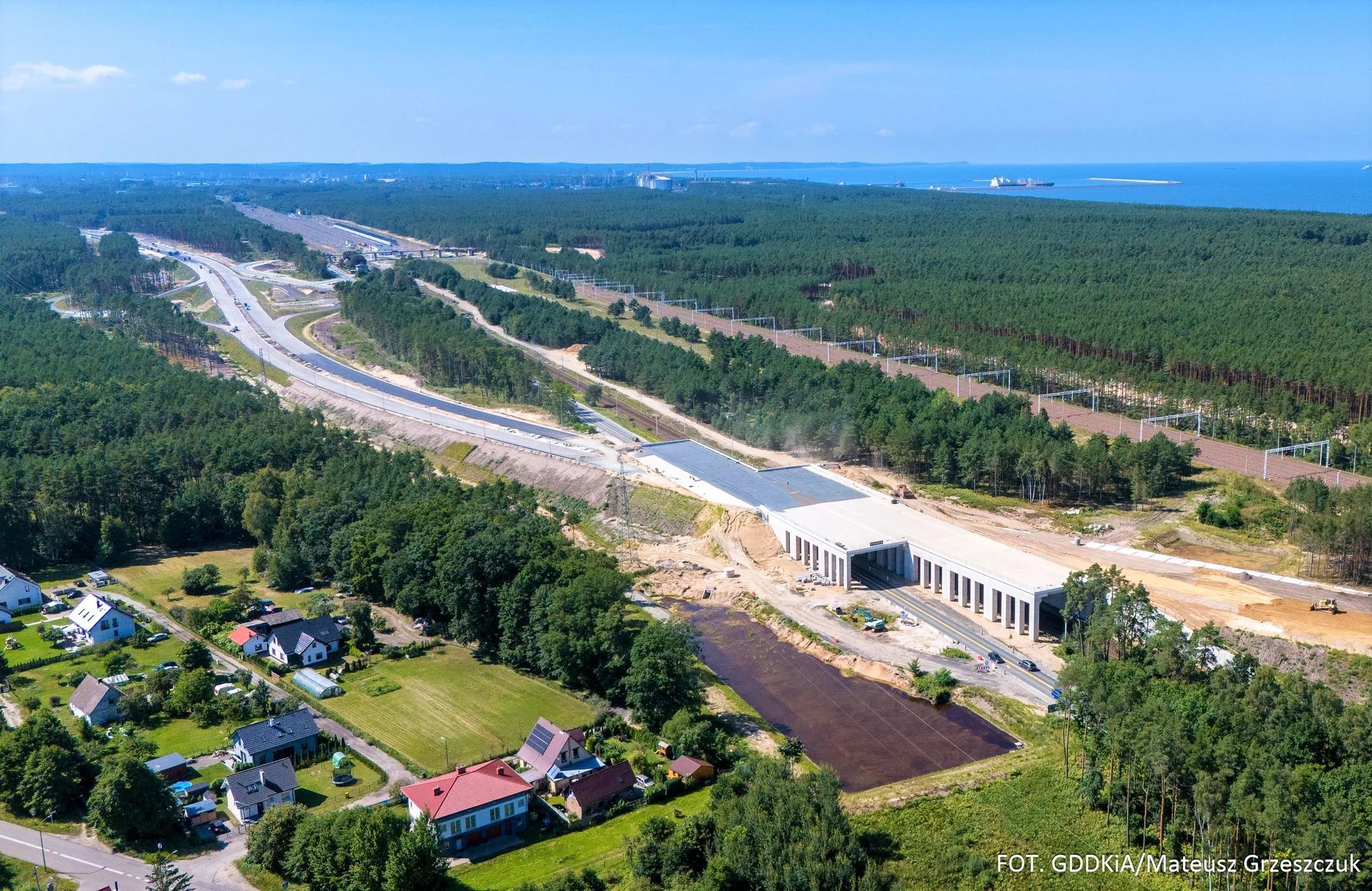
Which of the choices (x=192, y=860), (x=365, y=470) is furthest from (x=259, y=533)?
(x=192, y=860)

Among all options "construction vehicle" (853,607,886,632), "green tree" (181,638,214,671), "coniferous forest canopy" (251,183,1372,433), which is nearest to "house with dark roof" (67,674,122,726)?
"green tree" (181,638,214,671)

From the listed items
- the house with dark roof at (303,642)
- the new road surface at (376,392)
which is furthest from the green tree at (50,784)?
the new road surface at (376,392)

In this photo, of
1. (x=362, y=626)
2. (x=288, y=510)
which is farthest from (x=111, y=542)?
(x=362, y=626)

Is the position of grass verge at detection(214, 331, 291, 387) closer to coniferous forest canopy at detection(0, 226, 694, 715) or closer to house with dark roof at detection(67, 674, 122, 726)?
coniferous forest canopy at detection(0, 226, 694, 715)

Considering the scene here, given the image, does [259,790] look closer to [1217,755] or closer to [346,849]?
[346,849]

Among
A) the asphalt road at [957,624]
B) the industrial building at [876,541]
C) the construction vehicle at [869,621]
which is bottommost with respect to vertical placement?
the construction vehicle at [869,621]

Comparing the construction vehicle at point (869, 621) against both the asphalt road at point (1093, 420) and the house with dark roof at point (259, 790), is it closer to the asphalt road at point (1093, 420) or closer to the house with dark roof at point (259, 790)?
the house with dark roof at point (259, 790)

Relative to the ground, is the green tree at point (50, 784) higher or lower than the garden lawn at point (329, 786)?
higher

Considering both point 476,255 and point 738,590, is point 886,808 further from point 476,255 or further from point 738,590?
point 476,255
